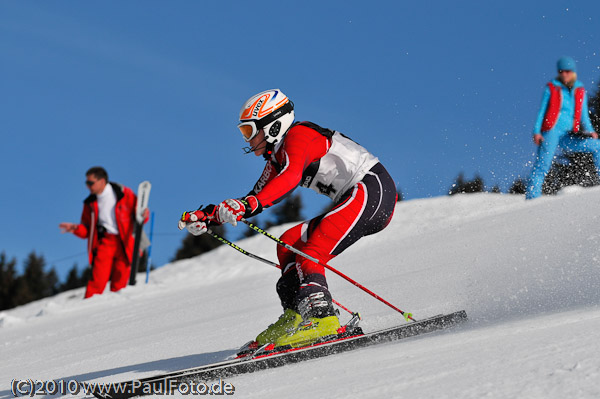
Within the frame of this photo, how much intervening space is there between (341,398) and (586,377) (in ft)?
2.77

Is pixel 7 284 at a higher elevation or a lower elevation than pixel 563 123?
higher

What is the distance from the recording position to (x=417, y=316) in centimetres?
463

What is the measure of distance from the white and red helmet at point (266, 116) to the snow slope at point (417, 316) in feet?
4.56

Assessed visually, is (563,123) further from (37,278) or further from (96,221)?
(37,278)

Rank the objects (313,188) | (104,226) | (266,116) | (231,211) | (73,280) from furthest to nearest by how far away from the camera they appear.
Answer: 1. (73,280)
2. (104,226)
3. (313,188)
4. (266,116)
5. (231,211)

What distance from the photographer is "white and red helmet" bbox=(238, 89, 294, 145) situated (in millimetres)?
3936

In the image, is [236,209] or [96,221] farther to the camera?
Answer: [96,221]

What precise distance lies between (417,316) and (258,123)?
1817 mm

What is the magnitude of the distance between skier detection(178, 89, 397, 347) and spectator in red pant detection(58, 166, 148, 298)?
19.2 feet

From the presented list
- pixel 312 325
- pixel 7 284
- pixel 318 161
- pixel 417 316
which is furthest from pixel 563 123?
pixel 7 284

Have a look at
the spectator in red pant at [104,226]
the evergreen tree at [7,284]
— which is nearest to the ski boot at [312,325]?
the spectator in red pant at [104,226]

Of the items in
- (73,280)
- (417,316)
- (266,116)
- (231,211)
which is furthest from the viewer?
(73,280)

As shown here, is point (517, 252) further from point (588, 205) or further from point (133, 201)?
point (133, 201)

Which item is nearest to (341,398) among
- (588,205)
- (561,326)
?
(561,326)
